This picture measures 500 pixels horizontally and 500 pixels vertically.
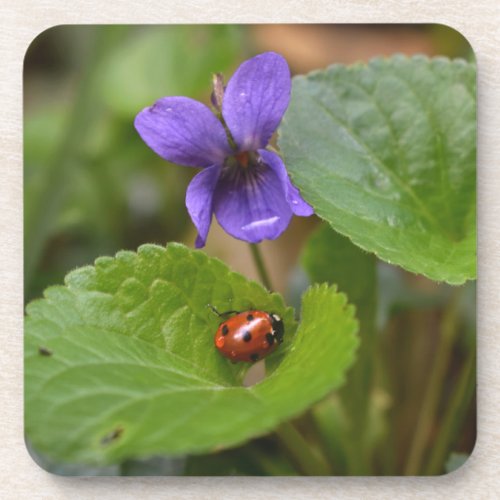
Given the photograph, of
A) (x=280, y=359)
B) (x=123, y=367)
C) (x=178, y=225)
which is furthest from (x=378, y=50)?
(x=123, y=367)

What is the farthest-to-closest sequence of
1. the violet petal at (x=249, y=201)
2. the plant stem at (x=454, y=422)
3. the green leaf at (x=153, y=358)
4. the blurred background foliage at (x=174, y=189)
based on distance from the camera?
1. the blurred background foliage at (x=174, y=189)
2. the plant stem at (x=454, y=422)
3. the violet petal at (x=249, y=201)
4. the green leaf at (x=153, y=358)

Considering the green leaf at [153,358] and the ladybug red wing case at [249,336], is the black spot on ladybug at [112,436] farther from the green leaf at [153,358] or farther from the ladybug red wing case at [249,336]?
the ladybug red wing case at [249,336]

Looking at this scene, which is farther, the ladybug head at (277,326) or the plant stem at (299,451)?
the plant stem at (299,451)

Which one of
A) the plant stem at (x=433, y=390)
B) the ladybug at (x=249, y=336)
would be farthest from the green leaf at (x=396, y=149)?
the plant stem at (x=433, y=390)

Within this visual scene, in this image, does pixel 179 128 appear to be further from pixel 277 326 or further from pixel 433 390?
pixel 433 390

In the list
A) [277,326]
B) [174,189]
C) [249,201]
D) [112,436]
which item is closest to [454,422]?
[277,326]

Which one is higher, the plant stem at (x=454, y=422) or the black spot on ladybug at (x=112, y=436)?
the black spot on ladybug at (x=112, y=436)

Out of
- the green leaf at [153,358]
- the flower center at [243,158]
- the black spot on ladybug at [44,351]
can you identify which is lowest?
the black spot on ladybug at [44,351]
